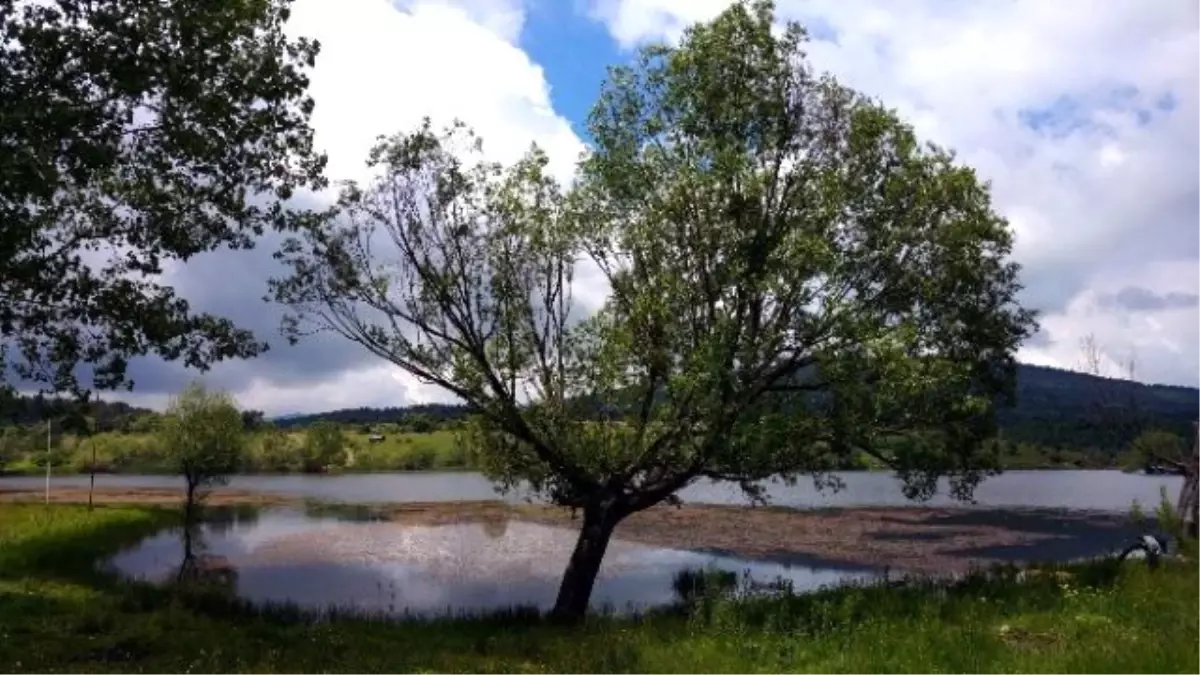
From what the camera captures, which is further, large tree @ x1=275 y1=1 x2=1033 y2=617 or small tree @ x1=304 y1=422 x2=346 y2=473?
small tree @ x1=304 y1=422 x2=346 y2=473

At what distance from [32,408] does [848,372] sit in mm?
20252

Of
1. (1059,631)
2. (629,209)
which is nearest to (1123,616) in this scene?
(1059,631)

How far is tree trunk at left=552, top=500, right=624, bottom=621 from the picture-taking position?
92.5 ft

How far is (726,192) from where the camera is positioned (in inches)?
1013

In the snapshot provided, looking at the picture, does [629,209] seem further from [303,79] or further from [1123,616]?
[1123,616]

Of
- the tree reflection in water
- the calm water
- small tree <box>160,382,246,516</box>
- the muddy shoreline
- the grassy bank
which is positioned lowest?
the calm water

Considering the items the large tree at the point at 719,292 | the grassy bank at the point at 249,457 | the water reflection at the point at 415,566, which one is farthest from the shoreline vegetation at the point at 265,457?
the large tree at the point at 719,292

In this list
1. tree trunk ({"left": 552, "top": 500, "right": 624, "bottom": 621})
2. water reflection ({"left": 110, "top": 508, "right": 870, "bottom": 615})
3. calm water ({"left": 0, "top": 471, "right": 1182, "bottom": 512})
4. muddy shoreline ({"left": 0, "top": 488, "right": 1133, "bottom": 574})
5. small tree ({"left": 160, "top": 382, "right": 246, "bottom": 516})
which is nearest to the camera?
tree trunk ({"left": 552, "top": 500, "right": 624, "bottom": 621})

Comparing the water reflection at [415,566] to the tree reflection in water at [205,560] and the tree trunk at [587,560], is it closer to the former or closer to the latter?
the tree reflection in water at [205,560]

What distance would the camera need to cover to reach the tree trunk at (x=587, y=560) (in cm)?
2820

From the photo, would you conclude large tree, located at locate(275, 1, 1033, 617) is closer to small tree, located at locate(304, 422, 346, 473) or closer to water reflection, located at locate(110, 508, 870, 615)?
water reflection, located at locate(110, 508, 870, 615)

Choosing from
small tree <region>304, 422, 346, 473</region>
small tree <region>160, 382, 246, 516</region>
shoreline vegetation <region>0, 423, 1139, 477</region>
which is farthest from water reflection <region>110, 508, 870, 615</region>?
small tree <region>304, 422, 346, 473</region>

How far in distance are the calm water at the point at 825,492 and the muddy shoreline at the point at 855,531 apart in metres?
3.74

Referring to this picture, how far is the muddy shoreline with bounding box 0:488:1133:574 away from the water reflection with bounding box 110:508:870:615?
4504mm
